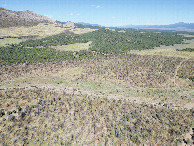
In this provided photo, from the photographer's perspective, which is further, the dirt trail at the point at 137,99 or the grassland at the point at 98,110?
the dirt trail at the point at 137,99

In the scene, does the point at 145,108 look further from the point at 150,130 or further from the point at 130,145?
the point at 130,145

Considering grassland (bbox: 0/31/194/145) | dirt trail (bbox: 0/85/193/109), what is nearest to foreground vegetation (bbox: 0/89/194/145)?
grassland (bbox: 0/31/194/145)

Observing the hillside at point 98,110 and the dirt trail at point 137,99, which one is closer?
the hillside at point 98,110

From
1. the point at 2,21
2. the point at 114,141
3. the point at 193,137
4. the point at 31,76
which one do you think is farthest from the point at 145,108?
the point at 2,21

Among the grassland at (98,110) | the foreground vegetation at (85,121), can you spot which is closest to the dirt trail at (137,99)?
the grassland at (98,110)

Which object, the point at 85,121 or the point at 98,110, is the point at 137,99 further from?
the point at 85,121

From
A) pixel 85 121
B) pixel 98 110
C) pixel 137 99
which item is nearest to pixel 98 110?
pixel 98 110

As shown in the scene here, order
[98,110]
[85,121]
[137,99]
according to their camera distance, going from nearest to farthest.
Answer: [85,121] → [98,110] → [137,99]

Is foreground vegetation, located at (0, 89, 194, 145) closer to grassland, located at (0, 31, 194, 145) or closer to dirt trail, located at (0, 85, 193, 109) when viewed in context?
grassland, located at (0, 31, 194, 145)

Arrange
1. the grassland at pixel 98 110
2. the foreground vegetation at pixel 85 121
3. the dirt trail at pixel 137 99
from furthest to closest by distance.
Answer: the dirt trail at pixel 137 99
the grassland at pixel 98 110
the foreground vegetation at pixel 85 121

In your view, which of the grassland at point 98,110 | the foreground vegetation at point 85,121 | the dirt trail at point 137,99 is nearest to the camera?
the foreground vegetation at point 85,121

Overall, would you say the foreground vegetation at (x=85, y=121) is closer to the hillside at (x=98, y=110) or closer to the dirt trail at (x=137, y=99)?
the hillside at (x=98, y=110)
